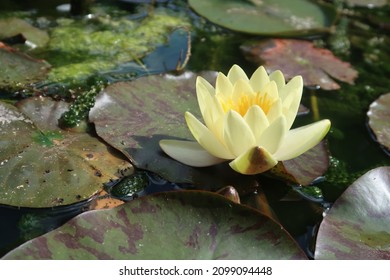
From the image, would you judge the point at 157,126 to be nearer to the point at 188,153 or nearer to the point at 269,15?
the point at 188,153

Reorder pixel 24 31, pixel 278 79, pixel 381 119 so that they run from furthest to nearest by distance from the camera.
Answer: pixel 24 31 < pixel 381 119 < pixel 278 79

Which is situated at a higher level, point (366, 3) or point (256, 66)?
point (366, 3)

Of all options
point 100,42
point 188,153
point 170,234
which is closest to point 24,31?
point 100,42

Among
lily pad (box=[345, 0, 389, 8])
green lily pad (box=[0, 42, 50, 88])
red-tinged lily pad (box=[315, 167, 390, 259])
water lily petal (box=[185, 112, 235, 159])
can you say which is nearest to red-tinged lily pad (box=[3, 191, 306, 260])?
red-tinged lily pad (box=[315, 167, 390, 259])

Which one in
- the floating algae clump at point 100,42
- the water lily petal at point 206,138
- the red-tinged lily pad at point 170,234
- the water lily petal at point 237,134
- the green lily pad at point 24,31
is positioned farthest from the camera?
the green lily pad at point 24,31

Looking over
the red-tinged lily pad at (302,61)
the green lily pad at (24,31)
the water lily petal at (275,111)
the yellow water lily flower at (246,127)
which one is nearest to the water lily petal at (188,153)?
the yellow water lily flower at (246,127)

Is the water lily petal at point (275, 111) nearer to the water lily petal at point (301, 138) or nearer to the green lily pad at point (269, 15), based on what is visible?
the water lily petal at point (301, 138)
